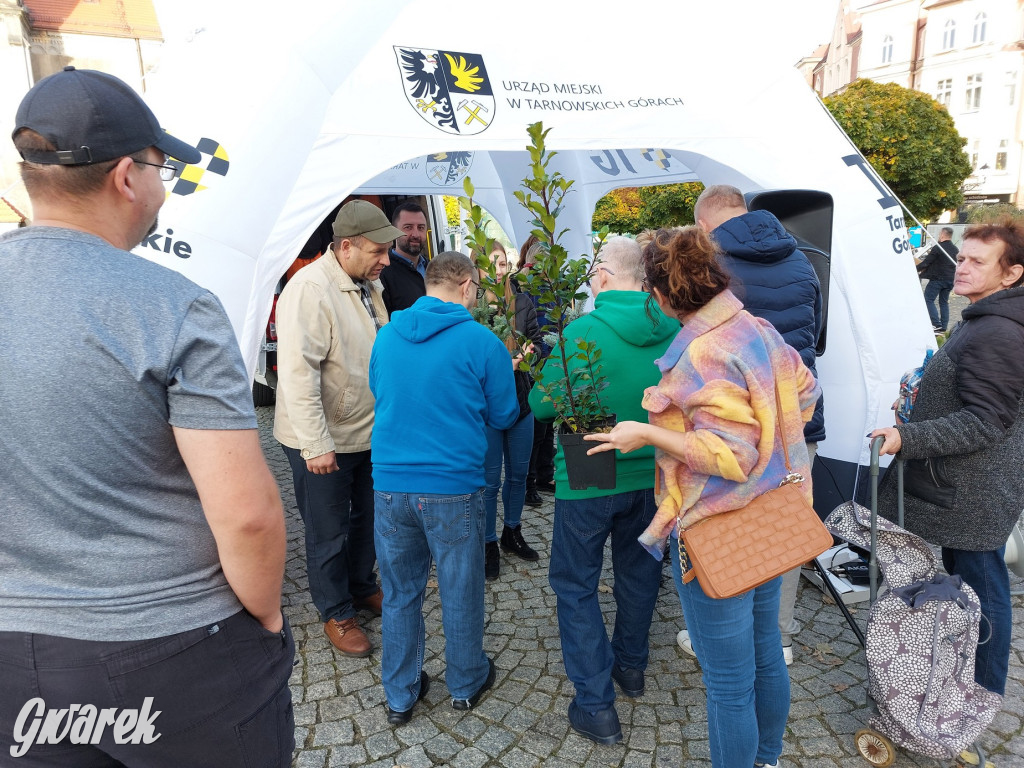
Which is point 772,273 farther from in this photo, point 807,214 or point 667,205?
point 667,205

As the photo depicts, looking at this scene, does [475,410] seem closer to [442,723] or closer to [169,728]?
[442,723]

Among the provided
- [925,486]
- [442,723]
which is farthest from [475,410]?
[925,486]

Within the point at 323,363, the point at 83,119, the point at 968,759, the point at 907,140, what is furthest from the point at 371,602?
the point at 907,140

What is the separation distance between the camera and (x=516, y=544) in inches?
172

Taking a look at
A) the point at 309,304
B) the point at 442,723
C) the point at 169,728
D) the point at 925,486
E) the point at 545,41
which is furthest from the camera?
the point at 545,41

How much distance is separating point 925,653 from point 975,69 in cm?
4955

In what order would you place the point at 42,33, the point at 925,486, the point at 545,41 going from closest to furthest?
the point at 925,486
the point at 545,41
the point at 42,33

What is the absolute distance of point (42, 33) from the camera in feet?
132

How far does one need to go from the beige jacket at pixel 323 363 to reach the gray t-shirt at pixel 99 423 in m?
1.84

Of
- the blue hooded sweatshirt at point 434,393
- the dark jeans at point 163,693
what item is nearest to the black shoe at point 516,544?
the blue hooded sweatshirt at point 434,393

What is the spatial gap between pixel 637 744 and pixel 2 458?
2.43 metres

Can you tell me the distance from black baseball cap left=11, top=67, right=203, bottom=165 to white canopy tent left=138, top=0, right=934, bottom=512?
75.5 inches

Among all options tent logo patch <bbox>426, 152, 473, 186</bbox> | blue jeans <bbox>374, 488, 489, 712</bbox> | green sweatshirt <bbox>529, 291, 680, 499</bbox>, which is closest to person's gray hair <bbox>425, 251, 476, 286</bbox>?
green sweatshirt <bbox>529, 291, 680, 499</bbox>

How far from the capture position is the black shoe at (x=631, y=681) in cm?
295
